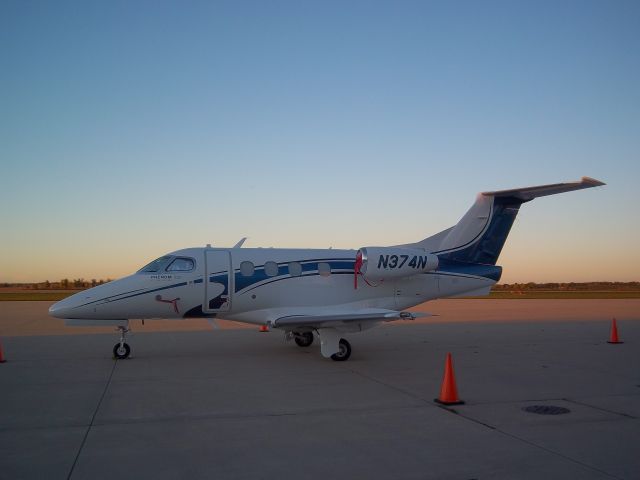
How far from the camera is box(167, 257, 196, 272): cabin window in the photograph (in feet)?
45.6

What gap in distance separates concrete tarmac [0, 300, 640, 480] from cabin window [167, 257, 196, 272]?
2189 millimetres

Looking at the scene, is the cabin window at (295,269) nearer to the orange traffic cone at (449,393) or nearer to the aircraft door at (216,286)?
the aircraft door at (216,286)

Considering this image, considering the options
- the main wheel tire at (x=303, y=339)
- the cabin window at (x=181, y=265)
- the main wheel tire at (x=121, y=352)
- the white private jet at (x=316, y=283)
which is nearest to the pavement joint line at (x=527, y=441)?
the white private jet at (x=316, y=283)

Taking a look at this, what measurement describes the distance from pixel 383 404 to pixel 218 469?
369cm

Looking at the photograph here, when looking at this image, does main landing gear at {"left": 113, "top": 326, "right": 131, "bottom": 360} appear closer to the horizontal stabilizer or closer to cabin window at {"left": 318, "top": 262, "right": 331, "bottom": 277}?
cabin window at {"left": 318, "top": 262, "right": 331, "bottom": 277}

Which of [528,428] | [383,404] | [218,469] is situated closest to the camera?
[218,469]

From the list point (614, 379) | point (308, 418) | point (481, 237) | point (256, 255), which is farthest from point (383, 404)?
point (481, 237)

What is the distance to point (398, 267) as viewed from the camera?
14766 millimetres

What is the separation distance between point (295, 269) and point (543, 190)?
678cm

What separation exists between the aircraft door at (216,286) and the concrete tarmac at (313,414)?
1289mm

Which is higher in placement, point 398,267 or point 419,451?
point 398,267

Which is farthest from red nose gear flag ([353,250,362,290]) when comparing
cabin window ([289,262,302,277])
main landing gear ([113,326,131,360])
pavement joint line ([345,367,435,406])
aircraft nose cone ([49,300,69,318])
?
aircraft nose cone ([49,300,69,318])

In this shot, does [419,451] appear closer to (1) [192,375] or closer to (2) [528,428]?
(2) [528,428]

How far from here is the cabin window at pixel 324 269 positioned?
14949 mm
